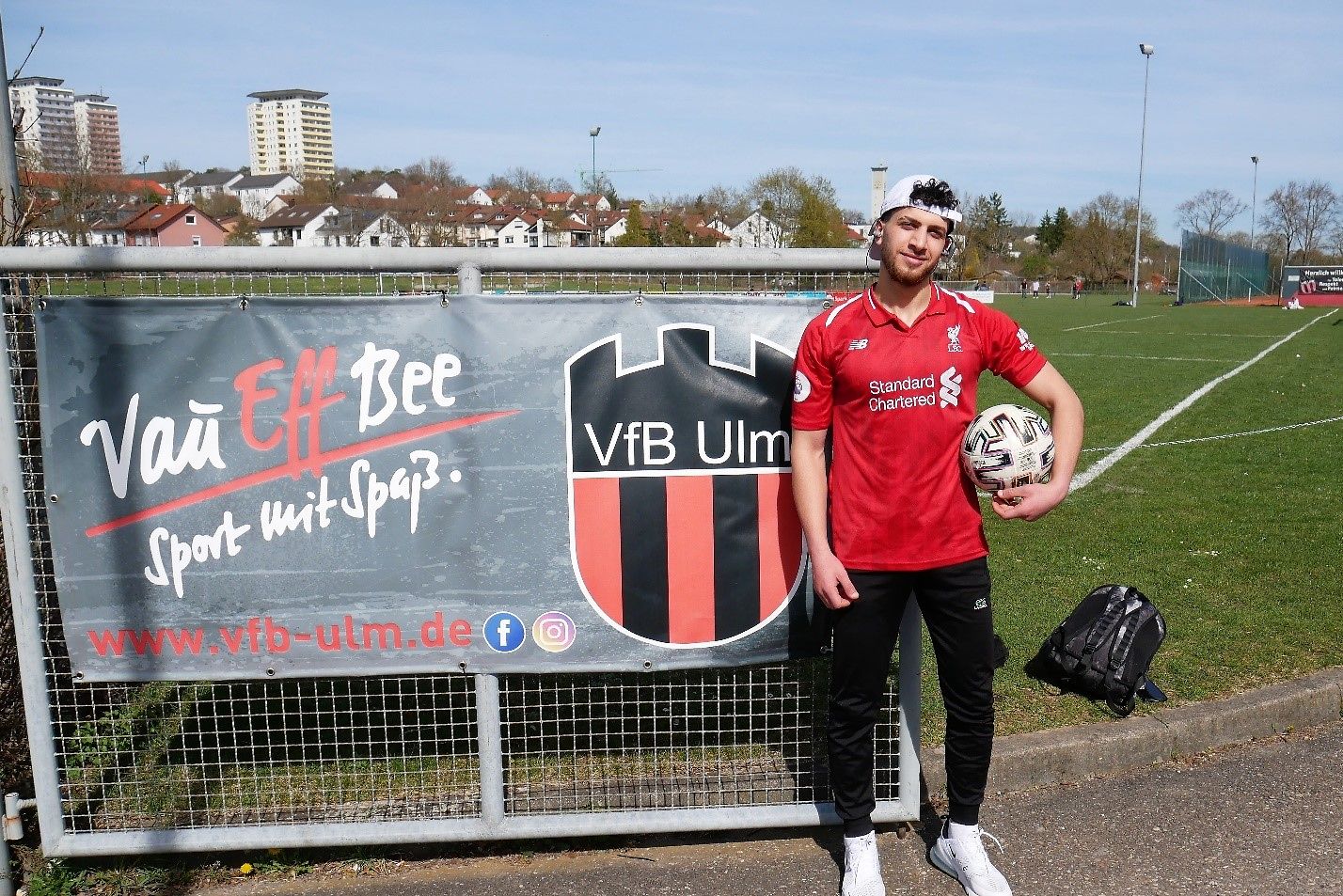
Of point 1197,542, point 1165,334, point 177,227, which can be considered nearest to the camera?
point 1197,542

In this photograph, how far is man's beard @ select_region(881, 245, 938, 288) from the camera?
3.11 meters

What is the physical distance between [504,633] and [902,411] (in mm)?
1469

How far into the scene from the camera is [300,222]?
10638cm

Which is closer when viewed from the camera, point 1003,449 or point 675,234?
point 1003,449

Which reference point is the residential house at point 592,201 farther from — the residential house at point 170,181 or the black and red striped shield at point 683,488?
the black and red striped shield at point 683,488

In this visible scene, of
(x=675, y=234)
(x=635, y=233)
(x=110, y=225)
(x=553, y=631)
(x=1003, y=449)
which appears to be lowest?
(x=553, y=631)

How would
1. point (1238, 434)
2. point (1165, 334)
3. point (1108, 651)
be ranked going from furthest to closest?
point (1165, 334) → point (1238, 434) → point (1108, 651)

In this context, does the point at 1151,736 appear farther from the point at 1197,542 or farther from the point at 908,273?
the point at 1197,542

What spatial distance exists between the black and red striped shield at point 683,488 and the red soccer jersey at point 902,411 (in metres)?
0.26

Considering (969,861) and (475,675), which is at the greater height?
(475,675)

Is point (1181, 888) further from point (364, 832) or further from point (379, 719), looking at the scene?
point (379, 719)

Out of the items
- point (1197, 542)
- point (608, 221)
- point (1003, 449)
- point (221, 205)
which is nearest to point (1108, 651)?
point (1003, 449)

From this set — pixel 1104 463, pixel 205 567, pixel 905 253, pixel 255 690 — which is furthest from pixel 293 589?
pixel 1104 463

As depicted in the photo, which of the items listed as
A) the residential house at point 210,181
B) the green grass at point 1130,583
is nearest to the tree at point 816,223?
the green grass at point 1130,583
